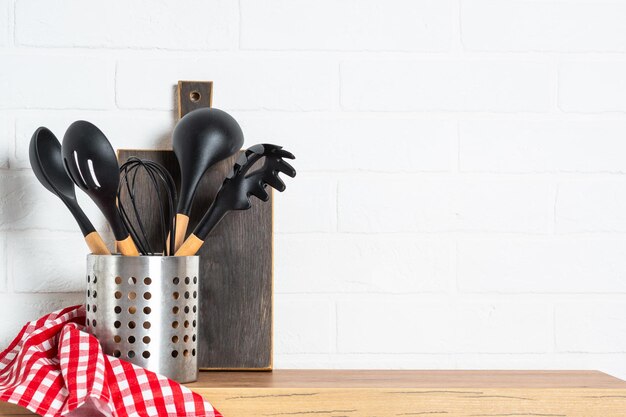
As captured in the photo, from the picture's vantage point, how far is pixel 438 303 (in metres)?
0.98

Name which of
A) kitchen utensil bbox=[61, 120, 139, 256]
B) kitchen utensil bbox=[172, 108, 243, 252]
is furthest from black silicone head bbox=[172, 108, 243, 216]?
kitchen utensil bbox=[61, 120, 139, 256]

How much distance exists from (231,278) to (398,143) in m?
0.29

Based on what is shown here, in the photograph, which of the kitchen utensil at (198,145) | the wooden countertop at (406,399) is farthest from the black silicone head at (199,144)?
the wooden countertop at (406,399)

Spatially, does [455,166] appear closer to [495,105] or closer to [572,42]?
[495,105]

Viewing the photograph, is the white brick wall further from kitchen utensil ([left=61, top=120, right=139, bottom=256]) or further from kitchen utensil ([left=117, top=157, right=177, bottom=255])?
kitchen utensil ([left=61, top=120, right=139, bottom=256])

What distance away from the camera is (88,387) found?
0.72 m

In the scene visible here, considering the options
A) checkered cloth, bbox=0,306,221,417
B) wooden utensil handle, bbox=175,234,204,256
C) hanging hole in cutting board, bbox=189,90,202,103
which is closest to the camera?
checkered cloth, bbox=0,306,221,417

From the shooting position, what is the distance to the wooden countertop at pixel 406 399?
2.53ft

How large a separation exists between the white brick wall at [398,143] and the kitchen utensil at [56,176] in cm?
10

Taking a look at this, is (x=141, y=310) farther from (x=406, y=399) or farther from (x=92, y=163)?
(x=406, y=399)

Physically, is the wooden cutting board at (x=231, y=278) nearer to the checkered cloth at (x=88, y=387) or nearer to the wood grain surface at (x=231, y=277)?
the wood grain surface at (x=231, y=277)

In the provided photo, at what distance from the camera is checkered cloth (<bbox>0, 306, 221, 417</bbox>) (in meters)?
0.72

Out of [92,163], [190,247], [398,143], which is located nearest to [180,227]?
[190,247]

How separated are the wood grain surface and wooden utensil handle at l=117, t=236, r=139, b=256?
0.11 metres
